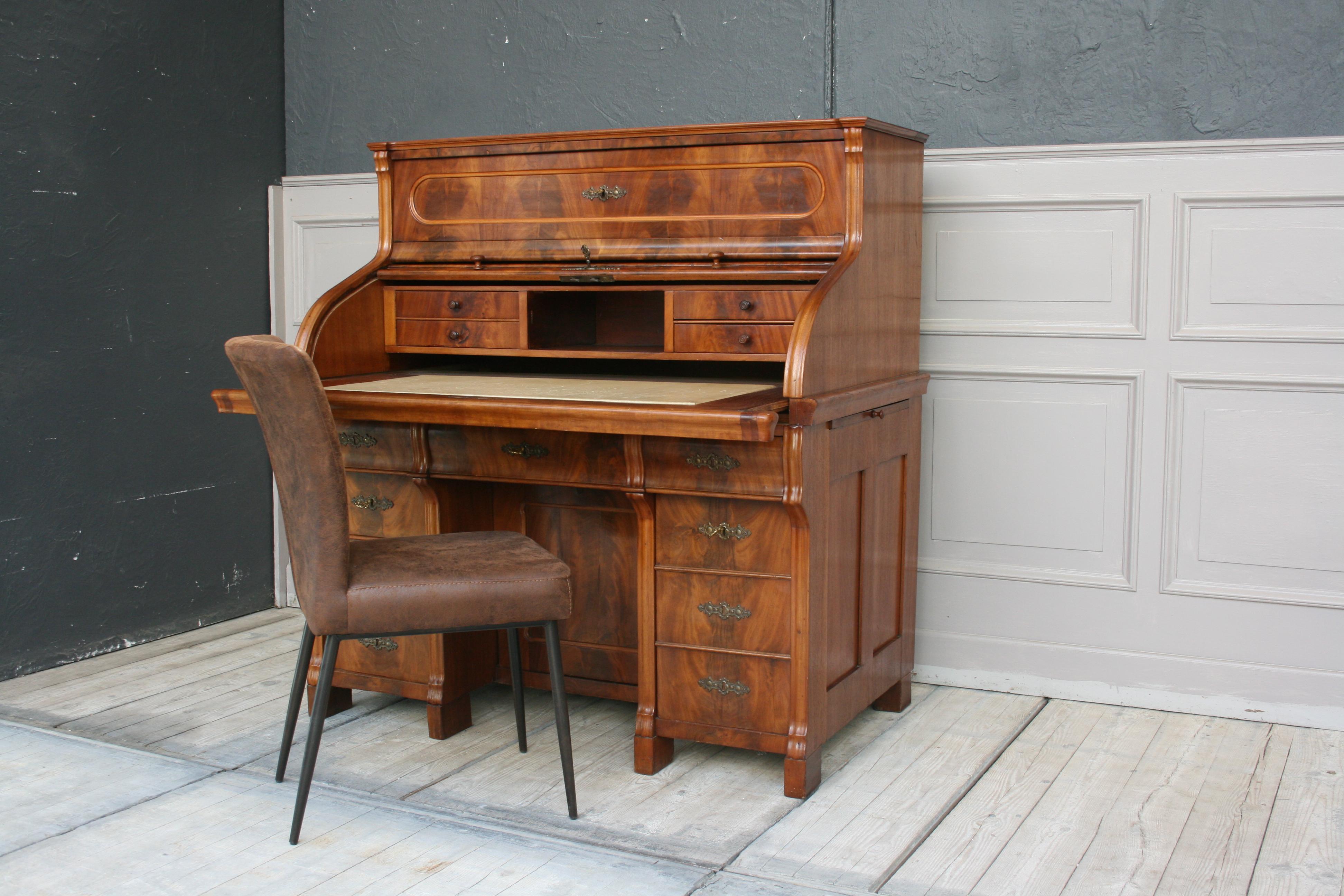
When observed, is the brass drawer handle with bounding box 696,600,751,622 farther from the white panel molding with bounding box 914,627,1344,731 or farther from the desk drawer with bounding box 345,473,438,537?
the white panel molding with bounding box 914,627,1344,731

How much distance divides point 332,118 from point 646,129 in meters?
1.61

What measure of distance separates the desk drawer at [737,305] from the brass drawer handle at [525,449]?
434 mm

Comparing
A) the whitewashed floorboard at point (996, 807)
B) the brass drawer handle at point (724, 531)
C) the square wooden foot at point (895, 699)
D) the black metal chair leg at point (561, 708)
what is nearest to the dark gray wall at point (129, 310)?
the black metal chair leg at point (561, 708)

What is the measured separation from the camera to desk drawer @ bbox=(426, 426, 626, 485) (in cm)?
253

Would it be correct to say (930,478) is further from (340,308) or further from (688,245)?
(340,308)

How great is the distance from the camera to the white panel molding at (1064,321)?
2.98 metres

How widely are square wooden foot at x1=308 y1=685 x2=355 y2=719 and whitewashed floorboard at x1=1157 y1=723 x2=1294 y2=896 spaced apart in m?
1.91

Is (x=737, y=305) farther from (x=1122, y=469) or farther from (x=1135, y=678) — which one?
(x=1135, y=678)

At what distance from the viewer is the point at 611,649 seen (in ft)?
9.56

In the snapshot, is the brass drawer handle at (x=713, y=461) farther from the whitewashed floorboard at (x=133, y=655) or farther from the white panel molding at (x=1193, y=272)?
the whitewashed floorboard at (x=133, y=655)

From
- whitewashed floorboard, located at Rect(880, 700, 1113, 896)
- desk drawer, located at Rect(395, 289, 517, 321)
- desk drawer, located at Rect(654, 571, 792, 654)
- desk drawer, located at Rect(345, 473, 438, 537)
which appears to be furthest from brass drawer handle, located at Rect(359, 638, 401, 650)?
whitewashed floorboard, located at Rect(880, 700, 1113, 896)

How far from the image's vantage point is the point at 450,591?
225 centimetres

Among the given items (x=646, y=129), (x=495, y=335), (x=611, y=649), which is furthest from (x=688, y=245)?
(x=611, y=649)

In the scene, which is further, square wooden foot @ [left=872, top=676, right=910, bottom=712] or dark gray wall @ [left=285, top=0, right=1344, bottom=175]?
square wooden foot @ [left=872, top=676, right=910, bottom=712]
